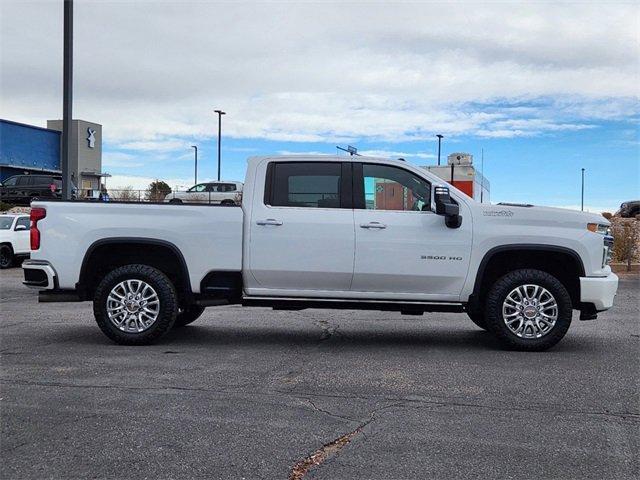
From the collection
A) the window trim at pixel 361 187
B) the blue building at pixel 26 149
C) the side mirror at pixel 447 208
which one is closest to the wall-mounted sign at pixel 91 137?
the blue building at pixel 26 149

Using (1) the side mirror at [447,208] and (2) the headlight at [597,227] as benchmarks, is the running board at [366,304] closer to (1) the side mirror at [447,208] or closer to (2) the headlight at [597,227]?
(1) the side mirror at [447,208]

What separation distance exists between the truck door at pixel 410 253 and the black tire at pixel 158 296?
1.99 meters

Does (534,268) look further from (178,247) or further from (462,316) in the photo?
(178,247)

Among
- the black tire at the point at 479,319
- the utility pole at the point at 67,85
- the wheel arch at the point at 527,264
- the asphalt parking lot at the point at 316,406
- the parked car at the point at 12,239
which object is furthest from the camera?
the parked car at the point at 12,239

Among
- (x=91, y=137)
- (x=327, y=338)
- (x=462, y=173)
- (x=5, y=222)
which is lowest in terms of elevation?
(x=327, y=338)

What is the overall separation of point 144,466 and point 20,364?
3.23 metres

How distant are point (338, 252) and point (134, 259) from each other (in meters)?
2.36

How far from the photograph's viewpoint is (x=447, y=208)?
276 inches

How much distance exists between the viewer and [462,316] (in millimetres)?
10297

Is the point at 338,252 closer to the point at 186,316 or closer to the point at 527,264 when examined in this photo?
the point at 527,264

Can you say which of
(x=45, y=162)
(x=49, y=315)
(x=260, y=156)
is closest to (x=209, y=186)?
(x=45, y=162)

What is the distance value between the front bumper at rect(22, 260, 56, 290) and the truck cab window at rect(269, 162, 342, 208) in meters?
2.54

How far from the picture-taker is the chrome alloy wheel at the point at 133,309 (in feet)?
24.1

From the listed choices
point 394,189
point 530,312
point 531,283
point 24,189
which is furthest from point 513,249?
point 24,189
